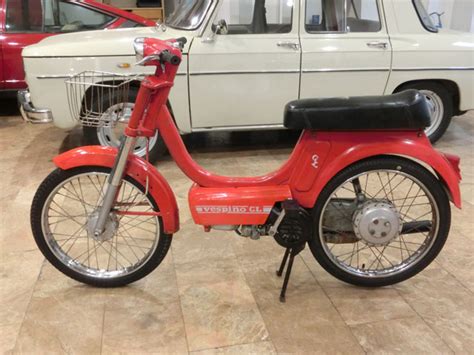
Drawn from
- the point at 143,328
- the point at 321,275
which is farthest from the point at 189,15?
the point at 143,328

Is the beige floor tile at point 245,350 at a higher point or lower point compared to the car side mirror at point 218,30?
lower

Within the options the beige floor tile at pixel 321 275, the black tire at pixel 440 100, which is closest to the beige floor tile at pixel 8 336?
the beige floor tile at pixel 321 275

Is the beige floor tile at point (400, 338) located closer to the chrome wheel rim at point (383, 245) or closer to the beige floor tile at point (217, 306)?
the chrome wheel rim at point (383, 245)

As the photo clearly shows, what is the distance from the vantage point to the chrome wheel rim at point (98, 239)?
237cm

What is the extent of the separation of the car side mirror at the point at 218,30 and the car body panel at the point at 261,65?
3cm

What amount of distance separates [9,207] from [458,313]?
9.79ft

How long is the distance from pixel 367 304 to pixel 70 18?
16.3ft

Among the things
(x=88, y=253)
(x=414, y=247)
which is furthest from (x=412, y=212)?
(x=88, y=253)

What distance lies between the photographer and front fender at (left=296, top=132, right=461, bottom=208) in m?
2.18

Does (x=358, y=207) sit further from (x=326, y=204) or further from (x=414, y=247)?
(x=414, y=247)

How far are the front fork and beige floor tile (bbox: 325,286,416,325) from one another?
121cm

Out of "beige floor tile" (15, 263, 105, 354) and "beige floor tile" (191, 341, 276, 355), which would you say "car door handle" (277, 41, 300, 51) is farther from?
"beige floor tile" (191, 341, 276, 355)

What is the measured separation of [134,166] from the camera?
2.24 m

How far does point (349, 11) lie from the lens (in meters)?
4.11
